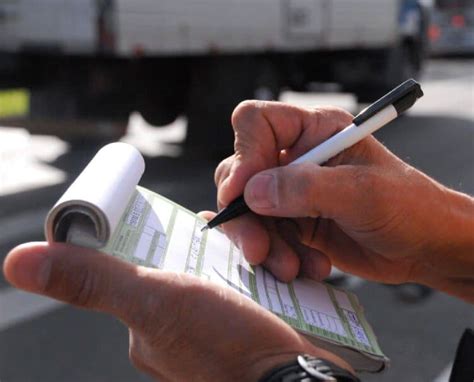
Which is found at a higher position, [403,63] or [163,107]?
[403,63]

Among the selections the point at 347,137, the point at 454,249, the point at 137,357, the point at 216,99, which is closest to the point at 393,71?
the point at 216,99

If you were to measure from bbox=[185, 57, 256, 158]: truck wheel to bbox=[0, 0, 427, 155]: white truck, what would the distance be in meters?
0.01

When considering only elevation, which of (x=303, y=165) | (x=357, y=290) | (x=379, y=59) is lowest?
(x=357, y=290)

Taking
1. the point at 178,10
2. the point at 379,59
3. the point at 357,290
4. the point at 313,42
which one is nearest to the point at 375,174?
the point at 357,290

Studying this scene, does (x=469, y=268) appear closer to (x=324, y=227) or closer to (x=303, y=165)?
(x=324, y=227)

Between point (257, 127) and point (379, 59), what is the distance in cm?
976

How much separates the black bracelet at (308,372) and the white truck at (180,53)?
5695mm

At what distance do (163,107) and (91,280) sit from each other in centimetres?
724

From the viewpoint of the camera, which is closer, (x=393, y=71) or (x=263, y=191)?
(x=263, y=191)

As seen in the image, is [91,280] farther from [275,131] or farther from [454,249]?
[454,249]

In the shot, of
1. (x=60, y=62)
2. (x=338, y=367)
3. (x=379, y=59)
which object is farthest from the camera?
(x=379, y=59)

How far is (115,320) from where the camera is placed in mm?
4188

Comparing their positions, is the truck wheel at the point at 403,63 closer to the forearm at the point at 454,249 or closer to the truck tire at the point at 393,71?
the truck tire at the point at 393,71

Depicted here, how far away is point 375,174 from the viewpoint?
136cm
